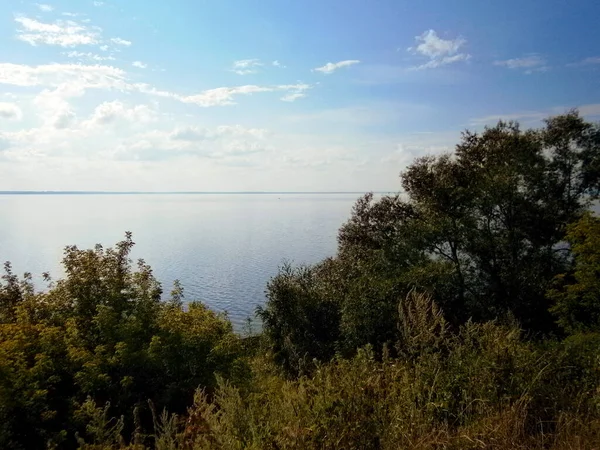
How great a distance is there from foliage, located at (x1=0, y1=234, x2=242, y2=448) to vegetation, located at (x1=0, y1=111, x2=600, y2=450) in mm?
52

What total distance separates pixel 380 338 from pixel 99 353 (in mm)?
12448

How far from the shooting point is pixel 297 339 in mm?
23391

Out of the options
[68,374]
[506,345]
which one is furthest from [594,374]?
[68,374]

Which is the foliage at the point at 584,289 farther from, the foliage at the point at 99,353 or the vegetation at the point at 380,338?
the foliage at the point at 99,353

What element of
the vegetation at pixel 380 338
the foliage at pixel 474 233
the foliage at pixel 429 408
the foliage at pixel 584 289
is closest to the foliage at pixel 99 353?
the vegetation at pixel 380 338

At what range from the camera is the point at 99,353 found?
35.6ft

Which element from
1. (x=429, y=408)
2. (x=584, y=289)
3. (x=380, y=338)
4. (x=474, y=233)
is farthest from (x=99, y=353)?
(x=474, y=233)

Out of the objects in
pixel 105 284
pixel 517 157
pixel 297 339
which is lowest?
pixel 297 339

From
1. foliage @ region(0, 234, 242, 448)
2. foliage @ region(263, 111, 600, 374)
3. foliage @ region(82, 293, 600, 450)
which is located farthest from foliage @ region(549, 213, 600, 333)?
foliage @ region(82, 293, 600, 450)

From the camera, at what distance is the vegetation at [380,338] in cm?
405

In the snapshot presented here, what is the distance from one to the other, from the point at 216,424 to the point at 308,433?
82 cm

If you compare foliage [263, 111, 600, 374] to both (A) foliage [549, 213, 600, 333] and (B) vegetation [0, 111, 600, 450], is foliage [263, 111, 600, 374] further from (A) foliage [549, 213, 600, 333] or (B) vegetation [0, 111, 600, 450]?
(A) foliage [549, 213, 600, 333]

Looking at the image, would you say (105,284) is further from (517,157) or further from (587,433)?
(517,157)

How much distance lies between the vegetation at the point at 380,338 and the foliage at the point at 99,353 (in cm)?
5
